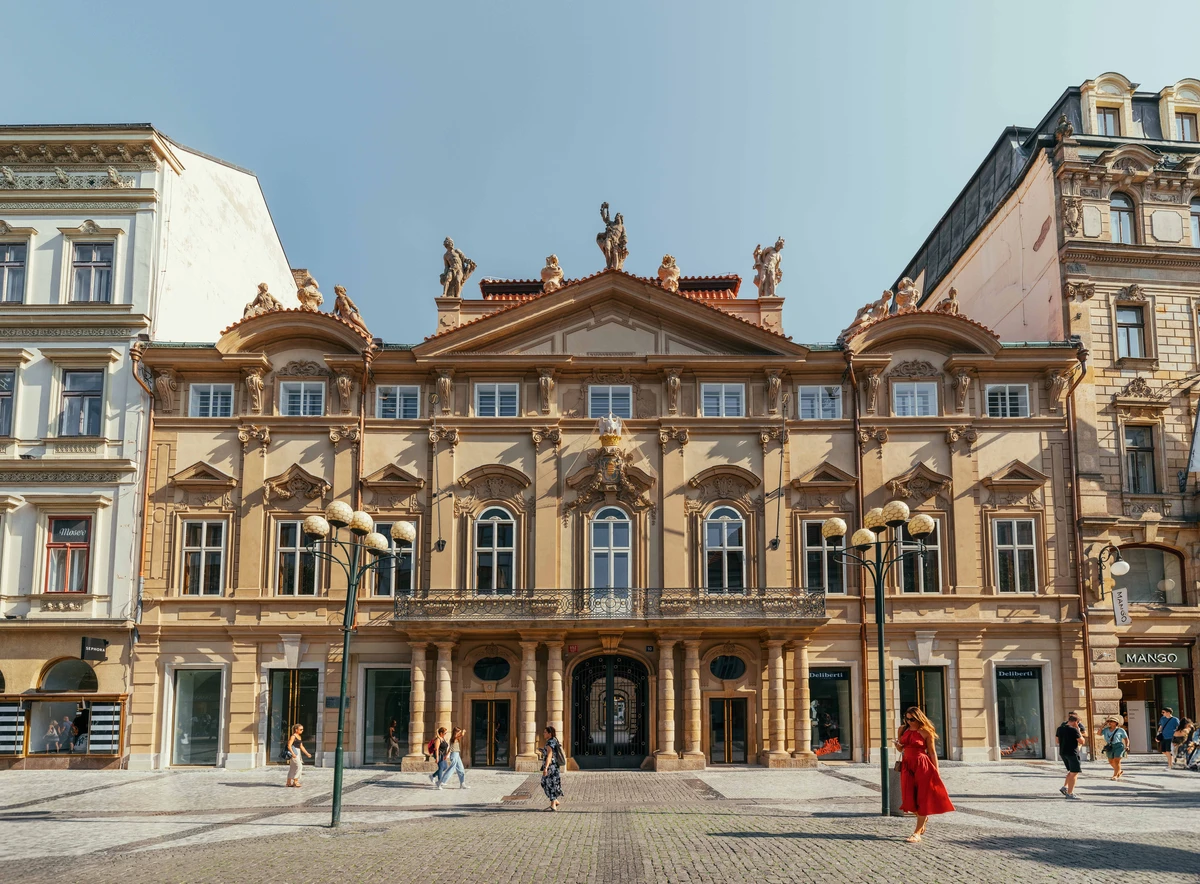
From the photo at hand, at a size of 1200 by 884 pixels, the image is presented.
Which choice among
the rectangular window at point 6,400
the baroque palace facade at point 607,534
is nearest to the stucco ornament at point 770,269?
the baroque palace facade at point 607,534

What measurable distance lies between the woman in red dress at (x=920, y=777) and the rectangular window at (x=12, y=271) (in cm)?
2854

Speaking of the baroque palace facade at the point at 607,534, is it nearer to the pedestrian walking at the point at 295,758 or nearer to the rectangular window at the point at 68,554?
the rectangular window at the point at 68,554

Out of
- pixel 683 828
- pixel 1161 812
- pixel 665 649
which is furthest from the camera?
pixel 665 649

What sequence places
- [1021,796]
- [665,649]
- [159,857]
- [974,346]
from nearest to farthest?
[159,857] < [1021,796] < [665,649] < [974,346]

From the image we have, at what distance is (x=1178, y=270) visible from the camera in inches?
1355

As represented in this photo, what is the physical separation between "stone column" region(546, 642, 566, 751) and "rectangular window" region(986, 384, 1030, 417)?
15.0 metres

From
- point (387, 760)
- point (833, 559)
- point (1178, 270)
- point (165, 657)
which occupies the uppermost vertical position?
point (1178, 270)

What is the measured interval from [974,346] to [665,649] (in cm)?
1313

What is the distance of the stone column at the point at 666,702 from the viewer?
3058cm

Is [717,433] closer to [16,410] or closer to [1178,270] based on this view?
[1178,270]

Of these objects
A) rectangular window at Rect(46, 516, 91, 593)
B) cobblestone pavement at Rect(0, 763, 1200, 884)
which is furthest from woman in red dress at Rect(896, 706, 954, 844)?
rectangular window at Rect(46, 516, 91, 593)

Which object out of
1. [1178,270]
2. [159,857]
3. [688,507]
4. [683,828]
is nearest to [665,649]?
[688,507]

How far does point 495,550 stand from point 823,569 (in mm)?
9783

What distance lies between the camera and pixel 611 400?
33.4 meters
